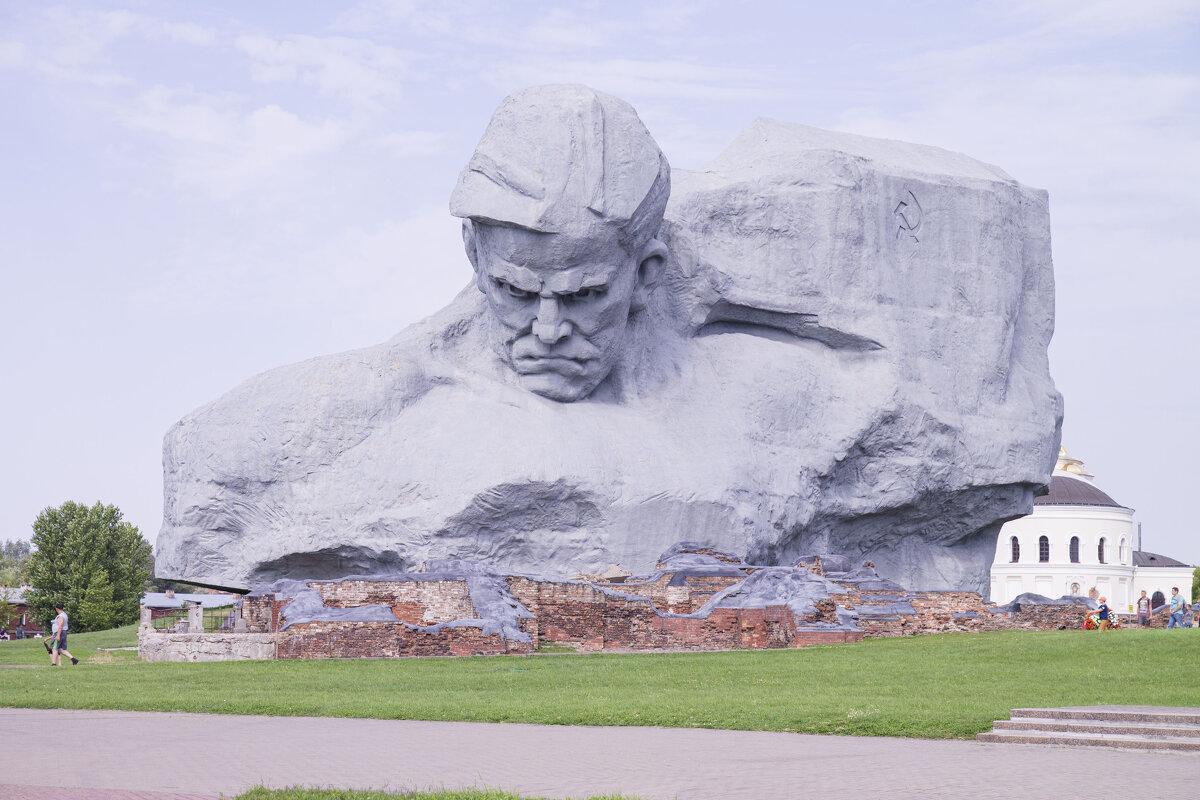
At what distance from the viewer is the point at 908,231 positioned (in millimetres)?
27438

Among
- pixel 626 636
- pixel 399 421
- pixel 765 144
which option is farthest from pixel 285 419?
pixel 765 144

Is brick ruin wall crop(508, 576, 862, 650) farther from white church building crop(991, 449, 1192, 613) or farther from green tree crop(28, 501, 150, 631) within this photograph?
white church building crop(991, 449, 1192, 613)

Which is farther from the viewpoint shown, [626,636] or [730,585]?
[730,585]

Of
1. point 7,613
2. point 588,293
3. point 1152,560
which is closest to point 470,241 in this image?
point 588,293

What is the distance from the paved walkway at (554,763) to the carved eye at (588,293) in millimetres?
13408

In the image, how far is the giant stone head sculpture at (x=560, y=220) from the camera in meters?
21.6

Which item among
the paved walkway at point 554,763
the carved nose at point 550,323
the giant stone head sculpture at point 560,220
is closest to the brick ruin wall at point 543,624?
the carved nose at point 550,323

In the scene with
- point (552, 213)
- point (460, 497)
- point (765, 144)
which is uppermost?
point (765, 144)

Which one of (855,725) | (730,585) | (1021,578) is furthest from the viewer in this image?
(1021,578)

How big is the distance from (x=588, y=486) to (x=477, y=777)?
586 inches

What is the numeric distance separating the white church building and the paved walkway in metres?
59.1

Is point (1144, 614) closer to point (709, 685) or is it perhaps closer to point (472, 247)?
point (472, 247)

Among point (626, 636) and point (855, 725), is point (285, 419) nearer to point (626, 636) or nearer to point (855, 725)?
point (626, 636)

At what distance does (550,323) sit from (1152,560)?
58232 mm
